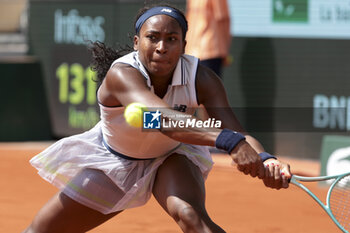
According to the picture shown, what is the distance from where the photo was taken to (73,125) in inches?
441

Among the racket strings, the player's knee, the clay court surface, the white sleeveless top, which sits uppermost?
the white sleeveless top

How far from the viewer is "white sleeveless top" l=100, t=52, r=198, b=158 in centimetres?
378

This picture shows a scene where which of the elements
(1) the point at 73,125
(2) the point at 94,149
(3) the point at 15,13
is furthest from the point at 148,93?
(3) the point at 15,13

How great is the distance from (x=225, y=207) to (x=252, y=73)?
3.62 meters

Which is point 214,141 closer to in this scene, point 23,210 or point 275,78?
point 23,210

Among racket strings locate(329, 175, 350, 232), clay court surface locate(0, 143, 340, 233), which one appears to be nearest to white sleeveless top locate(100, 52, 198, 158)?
racket strings locate(329, 175, 350, 232)

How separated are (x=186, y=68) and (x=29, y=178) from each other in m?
4.66

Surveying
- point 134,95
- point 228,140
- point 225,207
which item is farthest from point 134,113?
point 225,207

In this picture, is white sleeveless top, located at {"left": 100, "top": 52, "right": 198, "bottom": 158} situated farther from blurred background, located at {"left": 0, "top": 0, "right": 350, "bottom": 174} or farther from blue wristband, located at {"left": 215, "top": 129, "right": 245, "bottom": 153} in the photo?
blurred background, located at {"left": 0, "top": 0, "right": 350, "bottom": 174}

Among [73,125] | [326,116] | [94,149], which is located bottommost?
[73,125]

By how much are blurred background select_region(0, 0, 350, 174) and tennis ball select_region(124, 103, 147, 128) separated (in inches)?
176

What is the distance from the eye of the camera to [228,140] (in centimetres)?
326

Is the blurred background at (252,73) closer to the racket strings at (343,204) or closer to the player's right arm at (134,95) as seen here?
the racket strings at (343,204)

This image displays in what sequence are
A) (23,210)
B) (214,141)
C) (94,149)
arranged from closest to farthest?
(214,141), (94,149), (23,210)
